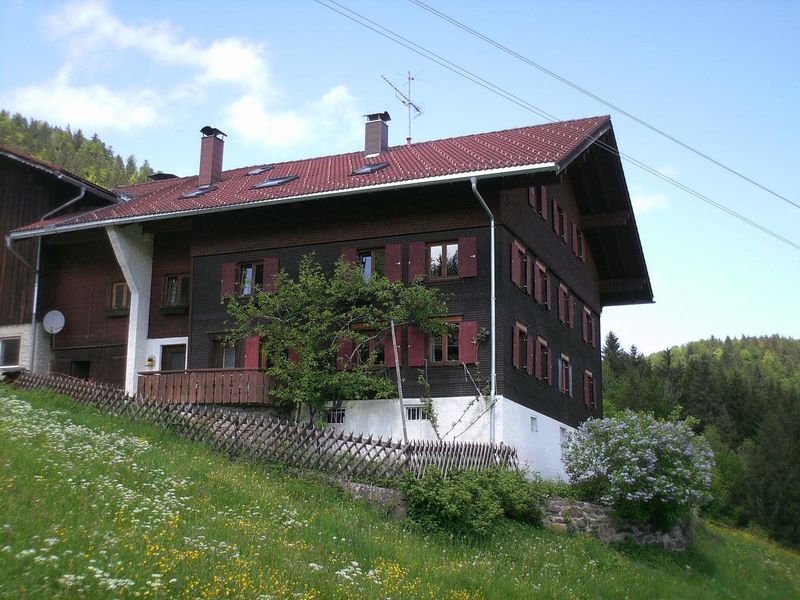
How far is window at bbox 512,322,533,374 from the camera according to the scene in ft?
81.0

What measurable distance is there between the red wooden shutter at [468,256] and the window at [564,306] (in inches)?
250

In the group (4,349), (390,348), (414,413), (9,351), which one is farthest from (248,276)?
(4,349)

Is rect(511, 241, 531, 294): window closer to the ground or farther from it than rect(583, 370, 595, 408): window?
farther from it

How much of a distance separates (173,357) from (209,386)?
188 inches

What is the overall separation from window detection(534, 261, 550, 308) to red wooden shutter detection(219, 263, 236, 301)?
9.02 m

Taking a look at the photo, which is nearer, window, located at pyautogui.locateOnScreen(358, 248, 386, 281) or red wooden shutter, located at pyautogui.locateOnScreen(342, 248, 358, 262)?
window, located at pyautogui.locateOnScreen(358, 248, 386, 281)

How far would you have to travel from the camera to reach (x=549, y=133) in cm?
2731

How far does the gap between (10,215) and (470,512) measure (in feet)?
70.0

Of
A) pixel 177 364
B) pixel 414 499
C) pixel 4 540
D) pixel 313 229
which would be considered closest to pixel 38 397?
pixel 177 364

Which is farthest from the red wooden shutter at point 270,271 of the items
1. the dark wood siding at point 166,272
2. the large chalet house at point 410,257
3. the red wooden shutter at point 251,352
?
the dark wood siding at point 166,272

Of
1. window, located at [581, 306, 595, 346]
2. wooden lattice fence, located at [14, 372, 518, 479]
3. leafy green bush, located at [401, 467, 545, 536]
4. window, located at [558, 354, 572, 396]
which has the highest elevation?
window, located at [581, 306, 595, 346]

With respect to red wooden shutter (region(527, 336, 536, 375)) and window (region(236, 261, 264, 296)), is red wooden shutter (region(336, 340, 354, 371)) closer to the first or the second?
window (region(236, 261, 264, 296))

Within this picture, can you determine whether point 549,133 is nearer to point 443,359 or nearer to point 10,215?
point 443,359

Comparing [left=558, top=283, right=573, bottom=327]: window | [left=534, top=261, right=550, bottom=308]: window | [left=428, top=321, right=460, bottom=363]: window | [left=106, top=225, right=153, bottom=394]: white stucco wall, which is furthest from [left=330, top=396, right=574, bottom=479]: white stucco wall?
[left=106, top=225, right=153, bottom=394]: white stucco wall
